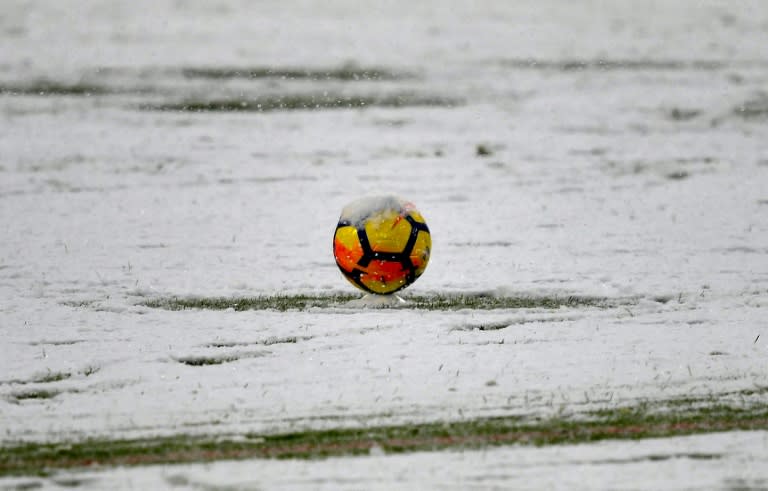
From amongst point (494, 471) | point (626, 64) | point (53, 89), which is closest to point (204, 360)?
point (494, 471)

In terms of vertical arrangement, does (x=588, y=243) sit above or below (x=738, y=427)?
above

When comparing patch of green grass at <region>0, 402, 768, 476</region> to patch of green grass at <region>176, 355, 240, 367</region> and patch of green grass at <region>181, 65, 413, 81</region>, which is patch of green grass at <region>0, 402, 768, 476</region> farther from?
patch of green grass at <region>181, 65, 413, 81</region>

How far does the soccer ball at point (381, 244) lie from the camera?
7.33 meters

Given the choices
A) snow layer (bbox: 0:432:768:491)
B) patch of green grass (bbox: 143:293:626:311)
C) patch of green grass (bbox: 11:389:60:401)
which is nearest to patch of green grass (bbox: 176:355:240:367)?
patch of green grass (bbox: 11:389:60:401)

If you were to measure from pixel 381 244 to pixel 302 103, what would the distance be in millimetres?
7876

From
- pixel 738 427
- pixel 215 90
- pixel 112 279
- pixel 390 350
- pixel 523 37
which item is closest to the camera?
pixel 738 427

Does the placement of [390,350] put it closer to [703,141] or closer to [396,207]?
[396,207]

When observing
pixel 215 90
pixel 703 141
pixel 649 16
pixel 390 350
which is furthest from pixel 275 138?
pixel 649 16

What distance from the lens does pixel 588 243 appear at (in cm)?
937

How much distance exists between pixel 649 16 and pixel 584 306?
1553 cm

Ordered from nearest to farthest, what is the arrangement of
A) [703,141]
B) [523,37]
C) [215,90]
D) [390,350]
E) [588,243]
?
1. [390,350]
2. [588,243]
3. [703,141]
4. [215,90]
5. [523,37]

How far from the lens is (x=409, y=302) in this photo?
7.80m

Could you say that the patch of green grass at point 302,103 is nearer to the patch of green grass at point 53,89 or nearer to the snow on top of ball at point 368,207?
the patch of green grass at point 53,89

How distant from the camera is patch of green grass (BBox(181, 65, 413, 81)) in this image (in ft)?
53.9
